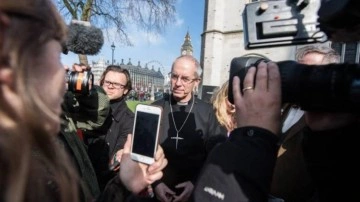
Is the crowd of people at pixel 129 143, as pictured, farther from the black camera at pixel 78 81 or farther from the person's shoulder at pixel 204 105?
the person's shoulder at pixel 204 105

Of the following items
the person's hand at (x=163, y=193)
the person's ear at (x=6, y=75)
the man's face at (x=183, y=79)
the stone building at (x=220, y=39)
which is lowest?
the person's hand at (x=163, y=193)

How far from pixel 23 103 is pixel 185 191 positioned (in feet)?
6.70

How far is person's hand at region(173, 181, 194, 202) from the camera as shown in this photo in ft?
8.66

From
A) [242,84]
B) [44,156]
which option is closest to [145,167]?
[242,84]

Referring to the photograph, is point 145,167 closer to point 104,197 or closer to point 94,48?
point 104,197

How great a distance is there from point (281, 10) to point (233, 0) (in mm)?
15639

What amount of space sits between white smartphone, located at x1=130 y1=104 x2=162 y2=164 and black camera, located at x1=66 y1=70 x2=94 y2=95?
408 mm

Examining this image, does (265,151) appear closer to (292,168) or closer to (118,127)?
(292,168)

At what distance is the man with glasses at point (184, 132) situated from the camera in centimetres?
283

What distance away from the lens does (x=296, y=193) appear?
6.44ft

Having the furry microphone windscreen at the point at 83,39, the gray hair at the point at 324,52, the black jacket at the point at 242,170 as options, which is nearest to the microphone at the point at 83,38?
the furry microphone windscreen at the point at 83,39

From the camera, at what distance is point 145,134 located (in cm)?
189

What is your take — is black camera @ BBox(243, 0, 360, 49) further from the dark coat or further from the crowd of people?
the dark coat

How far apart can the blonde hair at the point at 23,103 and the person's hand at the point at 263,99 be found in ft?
1.95
